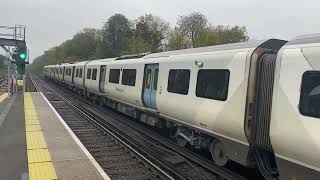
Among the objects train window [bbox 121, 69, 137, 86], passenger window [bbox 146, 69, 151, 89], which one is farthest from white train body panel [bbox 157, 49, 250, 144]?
train window [bbox 121, 69, 137, 86]

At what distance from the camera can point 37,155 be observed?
1109cm

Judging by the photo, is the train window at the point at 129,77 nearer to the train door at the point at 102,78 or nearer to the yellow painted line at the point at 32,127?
the yellow painted line at the point at 32,127

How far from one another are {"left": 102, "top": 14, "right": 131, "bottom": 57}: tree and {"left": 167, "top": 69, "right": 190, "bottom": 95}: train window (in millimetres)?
68399

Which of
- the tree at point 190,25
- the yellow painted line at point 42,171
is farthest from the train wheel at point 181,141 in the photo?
the tree at point 190,25

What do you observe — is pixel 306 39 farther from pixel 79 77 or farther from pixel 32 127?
pixel 79 77

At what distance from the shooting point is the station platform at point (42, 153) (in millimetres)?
9438

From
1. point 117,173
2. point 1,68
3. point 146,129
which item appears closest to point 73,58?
point 1,68

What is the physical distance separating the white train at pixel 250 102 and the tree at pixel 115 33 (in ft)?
224

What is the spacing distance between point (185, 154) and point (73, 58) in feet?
302

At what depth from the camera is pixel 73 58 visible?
10100 centimetres

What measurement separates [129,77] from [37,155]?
296 inches

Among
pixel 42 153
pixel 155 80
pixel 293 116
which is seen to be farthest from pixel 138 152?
pixel 293 116

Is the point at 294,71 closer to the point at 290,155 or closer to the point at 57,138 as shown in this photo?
the point at 290,155

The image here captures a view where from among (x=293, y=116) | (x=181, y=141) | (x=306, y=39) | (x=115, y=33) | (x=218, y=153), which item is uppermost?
(x=115, y=33)
